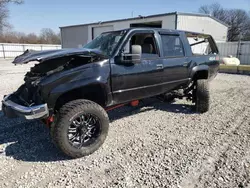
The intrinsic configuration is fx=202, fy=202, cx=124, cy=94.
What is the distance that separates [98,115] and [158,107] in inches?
109

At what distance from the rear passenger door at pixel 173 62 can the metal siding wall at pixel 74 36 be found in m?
20.2

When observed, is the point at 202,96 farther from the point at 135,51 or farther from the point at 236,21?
the point at 236,21

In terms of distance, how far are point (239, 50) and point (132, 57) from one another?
1695 cm

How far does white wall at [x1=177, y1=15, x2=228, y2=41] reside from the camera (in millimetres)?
15630

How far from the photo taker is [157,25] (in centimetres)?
1962

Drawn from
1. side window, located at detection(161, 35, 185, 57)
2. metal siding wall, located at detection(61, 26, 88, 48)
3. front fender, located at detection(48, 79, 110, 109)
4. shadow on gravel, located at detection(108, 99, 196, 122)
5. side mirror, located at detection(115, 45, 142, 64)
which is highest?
metal siding wall, located at detection(61, 26, 88, 48)

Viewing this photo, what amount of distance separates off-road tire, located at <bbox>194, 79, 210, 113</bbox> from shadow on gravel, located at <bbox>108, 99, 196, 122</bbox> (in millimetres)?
255

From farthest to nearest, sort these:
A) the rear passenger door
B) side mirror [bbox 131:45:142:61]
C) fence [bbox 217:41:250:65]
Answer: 1. fence [bbox 217:41:250:65]
2. the rear passenger door
3. side mirror [bbox 131:45:142:61]

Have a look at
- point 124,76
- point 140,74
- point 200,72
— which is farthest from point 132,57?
point 200,72

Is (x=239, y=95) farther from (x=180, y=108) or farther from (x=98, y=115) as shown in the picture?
(x=98, y=115)

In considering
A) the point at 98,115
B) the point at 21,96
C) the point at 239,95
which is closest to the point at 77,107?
the point at 98,115

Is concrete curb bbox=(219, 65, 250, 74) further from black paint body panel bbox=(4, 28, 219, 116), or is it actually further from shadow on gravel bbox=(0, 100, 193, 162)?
shadow on gravel bbox=(0, 100, 193, 162)

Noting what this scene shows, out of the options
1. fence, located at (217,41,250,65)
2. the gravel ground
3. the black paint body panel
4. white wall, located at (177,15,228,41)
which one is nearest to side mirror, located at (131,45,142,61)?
the black paint body panel

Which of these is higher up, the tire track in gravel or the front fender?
the front fender
